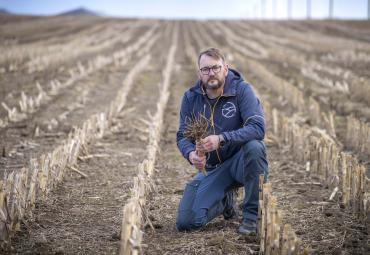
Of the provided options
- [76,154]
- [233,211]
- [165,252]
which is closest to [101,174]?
[76,154]

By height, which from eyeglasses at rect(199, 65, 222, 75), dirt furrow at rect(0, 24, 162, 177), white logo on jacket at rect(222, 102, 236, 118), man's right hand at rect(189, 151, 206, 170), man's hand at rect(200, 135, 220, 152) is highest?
eyeglasses at rect(199, 65, 222, 75)

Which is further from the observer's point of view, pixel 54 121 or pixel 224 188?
pixel 54 121

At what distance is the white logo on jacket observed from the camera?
6.05 m

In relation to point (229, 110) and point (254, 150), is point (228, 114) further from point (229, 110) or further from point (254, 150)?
point (254, 150)

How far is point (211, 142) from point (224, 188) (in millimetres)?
722

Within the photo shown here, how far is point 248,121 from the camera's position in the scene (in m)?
5.88

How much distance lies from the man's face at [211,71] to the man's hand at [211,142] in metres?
0.61

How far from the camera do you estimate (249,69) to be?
2184 cm

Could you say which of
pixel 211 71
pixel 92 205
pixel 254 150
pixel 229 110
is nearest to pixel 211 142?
pixel 254 150

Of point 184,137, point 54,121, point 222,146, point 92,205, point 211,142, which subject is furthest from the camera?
point 54,121

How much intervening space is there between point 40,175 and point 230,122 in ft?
7.95

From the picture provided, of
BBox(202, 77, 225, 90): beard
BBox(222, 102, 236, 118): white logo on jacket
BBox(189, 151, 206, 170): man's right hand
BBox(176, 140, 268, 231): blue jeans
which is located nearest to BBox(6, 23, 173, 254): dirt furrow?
BBox(176, 140, 268, 231): blue jeans

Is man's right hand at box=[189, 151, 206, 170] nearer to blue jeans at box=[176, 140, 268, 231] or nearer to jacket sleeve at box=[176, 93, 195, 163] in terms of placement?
jacket sleeve at box=[176, 93, 195, 163]

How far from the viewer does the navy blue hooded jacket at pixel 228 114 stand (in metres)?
5.84
